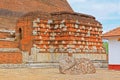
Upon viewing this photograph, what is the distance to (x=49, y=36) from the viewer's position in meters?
20.9

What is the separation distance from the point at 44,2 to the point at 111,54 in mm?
12099

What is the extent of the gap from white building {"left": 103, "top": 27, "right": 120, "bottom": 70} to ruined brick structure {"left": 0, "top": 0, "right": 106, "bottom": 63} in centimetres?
264

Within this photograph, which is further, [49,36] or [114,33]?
[49,36]

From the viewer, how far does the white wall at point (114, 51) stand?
60.0 feet

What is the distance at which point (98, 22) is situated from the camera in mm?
23266

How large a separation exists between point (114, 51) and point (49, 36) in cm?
485

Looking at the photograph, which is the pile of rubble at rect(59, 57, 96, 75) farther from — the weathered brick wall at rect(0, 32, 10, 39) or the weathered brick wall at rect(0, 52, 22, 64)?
the weathered brick wall at rect(0, 32, 10, 39)

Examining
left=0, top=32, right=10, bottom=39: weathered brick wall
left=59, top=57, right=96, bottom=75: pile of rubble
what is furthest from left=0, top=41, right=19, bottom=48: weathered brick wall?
left=59, top=57, right=96, bottom=75: pile of rubble

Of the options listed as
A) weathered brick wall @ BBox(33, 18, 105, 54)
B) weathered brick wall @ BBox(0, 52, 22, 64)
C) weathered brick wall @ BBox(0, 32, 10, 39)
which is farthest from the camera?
weathered brick wall @ BBox(0, 32, 10, 39)

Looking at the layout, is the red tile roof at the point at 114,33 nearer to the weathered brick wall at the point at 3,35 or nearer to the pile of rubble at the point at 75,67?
the pile of rubble at the point at 75,67

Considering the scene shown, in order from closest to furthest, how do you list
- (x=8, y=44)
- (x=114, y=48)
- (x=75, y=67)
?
(x=75, y=67)
(x=114, y=48)
(x=8, y=44)

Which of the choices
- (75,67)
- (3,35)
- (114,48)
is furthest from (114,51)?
(3,35)

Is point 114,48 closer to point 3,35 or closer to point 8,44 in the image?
point 8,44

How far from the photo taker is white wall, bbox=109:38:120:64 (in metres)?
18.3
